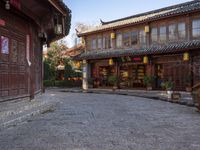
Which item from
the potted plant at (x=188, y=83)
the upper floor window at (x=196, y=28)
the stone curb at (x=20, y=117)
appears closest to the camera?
the stone curb at (x=20, y=117)

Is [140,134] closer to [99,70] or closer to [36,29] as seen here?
[36,29]

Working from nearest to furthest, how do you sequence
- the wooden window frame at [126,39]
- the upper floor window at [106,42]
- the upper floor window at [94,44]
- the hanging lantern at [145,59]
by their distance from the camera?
1. the hanging lantern at [145,59]
2. the wooden window frame at [126,39]
3. the upper floor window at [106,42]
4. the upper floor window at [94,44]

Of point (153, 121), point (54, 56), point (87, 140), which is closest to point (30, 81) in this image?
point (153, 121)

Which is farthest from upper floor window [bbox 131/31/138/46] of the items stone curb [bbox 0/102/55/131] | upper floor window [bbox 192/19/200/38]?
stone curb [bbox 0/102/55/131]

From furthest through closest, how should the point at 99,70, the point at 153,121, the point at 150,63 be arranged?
the point at 99,70, the point at 150,63, the point at 153,121

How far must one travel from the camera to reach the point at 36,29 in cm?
1327

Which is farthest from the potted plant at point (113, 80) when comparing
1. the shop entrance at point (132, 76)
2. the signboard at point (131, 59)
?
the signboard at point (131, 59)

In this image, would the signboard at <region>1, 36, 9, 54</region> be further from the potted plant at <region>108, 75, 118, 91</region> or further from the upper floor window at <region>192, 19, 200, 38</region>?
the potted plant at <region>108, 75, 118, 91</region>

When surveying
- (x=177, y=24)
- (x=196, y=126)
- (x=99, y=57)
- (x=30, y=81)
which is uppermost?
(x=177, y=24)

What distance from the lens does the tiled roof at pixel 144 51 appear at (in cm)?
2042

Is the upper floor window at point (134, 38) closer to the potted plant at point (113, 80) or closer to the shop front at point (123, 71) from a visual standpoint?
the shop front at point (123, 71)

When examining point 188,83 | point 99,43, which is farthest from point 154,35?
point 99,43

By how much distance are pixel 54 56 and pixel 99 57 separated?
10.6 m

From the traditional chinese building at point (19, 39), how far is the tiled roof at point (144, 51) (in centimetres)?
1075
